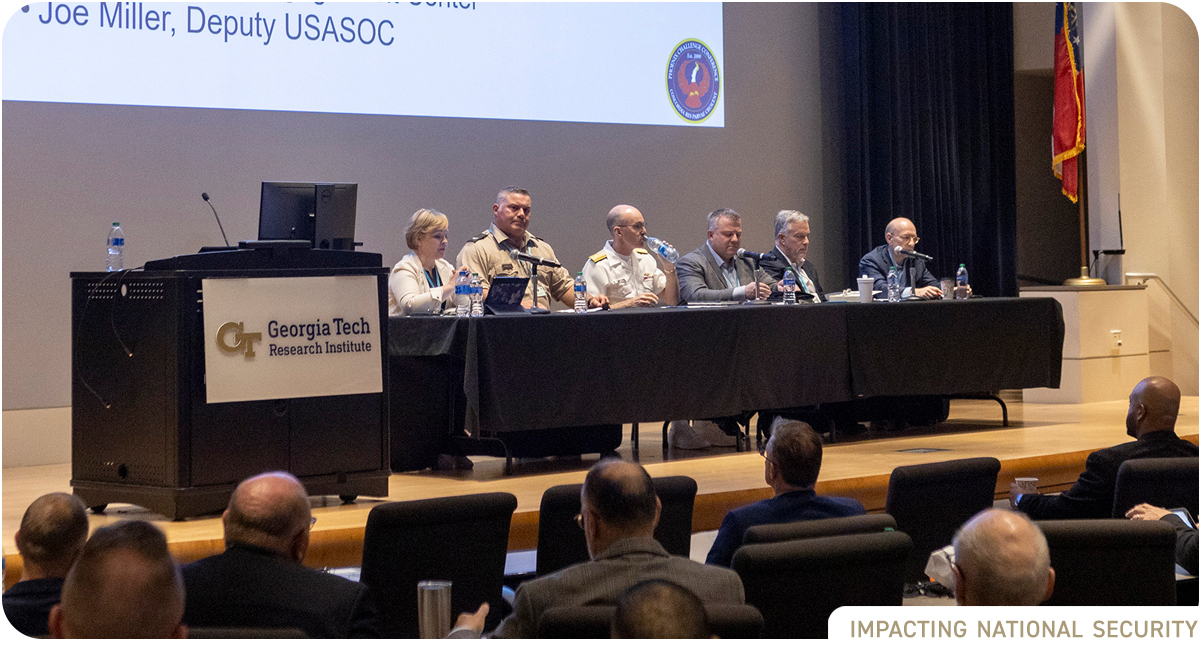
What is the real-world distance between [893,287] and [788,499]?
3.16 meters

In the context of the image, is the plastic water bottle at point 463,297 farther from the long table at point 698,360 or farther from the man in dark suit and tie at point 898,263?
the man in dark suit and tie at point 898,263

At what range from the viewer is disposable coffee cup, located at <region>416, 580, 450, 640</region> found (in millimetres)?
2174

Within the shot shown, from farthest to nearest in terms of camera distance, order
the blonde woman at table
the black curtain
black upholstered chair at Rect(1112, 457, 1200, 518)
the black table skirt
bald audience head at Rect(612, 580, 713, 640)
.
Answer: the black curtain < the blonde woman at table < the black table skirt < black upholstered chair at Rect(1112, 457, 1200, 518) < bald audience head at Rect(612, 580, 713, 640)

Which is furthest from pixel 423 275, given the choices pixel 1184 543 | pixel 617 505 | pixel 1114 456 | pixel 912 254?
pixel 1184 543

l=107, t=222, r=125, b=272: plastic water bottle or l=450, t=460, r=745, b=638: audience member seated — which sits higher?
l=107, t=222, r=125, b=272: plastic water bottle

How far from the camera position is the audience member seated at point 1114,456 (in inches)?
129

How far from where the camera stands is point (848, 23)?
809 cm

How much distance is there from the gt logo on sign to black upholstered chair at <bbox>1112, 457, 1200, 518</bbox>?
2.35m

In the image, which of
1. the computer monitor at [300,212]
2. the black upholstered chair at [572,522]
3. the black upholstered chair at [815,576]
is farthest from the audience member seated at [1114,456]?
the computer monitor at [300,212]

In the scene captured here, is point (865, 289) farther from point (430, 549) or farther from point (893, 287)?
point (430, 549)

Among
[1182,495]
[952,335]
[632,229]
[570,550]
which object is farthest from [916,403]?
[570,550]

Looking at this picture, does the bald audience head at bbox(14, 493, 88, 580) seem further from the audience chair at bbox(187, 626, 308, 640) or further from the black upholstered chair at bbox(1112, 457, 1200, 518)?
the black upholstered chair at bbox(1112, 457, 1200, 518)

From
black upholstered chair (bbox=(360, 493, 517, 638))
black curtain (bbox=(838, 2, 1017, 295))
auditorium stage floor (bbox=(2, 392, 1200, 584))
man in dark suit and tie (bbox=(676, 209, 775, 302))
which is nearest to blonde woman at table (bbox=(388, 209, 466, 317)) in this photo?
auditorium stage floor (bbox=(2, 392, 1200, 584))

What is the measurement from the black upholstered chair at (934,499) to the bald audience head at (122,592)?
6.19ft
